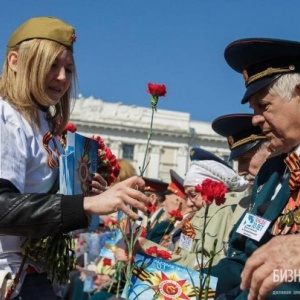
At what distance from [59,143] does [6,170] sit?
18.0 inches

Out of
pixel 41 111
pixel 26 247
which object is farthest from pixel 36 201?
pixel 41 111

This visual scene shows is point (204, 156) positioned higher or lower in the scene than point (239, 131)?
lower

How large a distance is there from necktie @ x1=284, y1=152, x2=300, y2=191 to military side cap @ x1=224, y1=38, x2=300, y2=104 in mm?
351

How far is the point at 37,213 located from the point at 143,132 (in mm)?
44693

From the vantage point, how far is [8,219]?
1.80 m

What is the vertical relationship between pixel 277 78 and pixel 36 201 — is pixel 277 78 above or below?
above

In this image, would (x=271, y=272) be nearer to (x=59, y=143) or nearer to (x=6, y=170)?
(x=6, y=170)

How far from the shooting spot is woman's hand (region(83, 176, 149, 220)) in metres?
1.77

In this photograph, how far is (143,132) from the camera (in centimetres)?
4647

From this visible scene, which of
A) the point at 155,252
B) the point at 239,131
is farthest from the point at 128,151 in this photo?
the point at 155,252

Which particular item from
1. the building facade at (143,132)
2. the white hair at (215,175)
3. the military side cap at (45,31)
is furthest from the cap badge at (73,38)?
the building facade at (143,132)

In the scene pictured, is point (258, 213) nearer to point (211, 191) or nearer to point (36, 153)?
point (211, 191)

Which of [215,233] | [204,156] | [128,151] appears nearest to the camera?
[215,233]

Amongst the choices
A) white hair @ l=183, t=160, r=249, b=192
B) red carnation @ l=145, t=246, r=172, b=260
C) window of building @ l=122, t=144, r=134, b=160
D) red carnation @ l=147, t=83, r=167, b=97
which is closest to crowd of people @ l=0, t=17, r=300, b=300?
red carnation @ l=147, t=83, r=167, b=97
